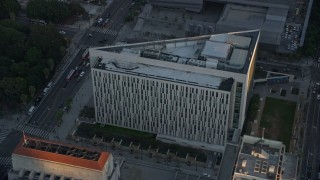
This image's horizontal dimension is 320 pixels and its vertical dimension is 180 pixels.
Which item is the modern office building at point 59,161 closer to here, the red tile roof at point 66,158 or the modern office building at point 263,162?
the red tile roof at point 66,158

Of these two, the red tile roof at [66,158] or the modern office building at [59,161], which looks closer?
the red tile roof at [66,158]

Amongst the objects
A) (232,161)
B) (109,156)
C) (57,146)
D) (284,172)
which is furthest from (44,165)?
(284,172)

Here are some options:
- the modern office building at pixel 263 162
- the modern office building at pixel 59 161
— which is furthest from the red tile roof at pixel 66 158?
the modern office building at pixel 263 162

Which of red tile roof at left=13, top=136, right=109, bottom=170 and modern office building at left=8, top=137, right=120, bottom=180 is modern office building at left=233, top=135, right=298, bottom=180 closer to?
red tile roof at left=13, top=136, right=109, bottom=170

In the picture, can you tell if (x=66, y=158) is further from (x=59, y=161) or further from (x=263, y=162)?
(x=263, y=162)

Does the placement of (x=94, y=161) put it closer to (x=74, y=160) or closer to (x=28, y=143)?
(x=74, y=160)

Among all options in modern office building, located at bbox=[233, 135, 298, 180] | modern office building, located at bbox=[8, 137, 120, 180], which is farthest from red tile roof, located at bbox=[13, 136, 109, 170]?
modern office building, located at bbox=[233, 135, 298, 180]
